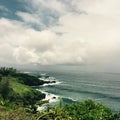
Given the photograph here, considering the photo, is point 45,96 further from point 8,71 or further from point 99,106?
point 99,106

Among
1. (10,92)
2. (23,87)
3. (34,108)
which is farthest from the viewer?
(23,87)

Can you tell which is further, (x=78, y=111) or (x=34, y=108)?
(x=34, y=108)

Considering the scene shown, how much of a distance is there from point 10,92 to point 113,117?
95341 millimetres

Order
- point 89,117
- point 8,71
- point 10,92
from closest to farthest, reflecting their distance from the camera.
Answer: point 89,117 < point 10,92 < point 8,71

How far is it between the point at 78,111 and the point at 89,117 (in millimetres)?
1636

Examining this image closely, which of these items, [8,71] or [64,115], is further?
[8,71]

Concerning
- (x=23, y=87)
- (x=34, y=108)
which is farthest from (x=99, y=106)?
(x=23, y=87)

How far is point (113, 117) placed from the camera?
62.0 ft

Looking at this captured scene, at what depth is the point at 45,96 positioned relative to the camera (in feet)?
425

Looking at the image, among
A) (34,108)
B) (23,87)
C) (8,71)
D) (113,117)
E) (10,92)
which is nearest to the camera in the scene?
(113,117)

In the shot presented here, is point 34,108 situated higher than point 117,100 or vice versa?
point 34,108

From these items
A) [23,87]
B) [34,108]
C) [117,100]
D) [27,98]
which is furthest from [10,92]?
[34,108]

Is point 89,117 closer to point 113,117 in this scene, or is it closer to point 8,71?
point 113,117

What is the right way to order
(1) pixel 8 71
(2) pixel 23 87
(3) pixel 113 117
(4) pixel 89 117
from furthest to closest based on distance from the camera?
(1) pixel 8 71 < (2) pixel 23 87 < (3) pixel 113 117 < (4) pixel 89 117
